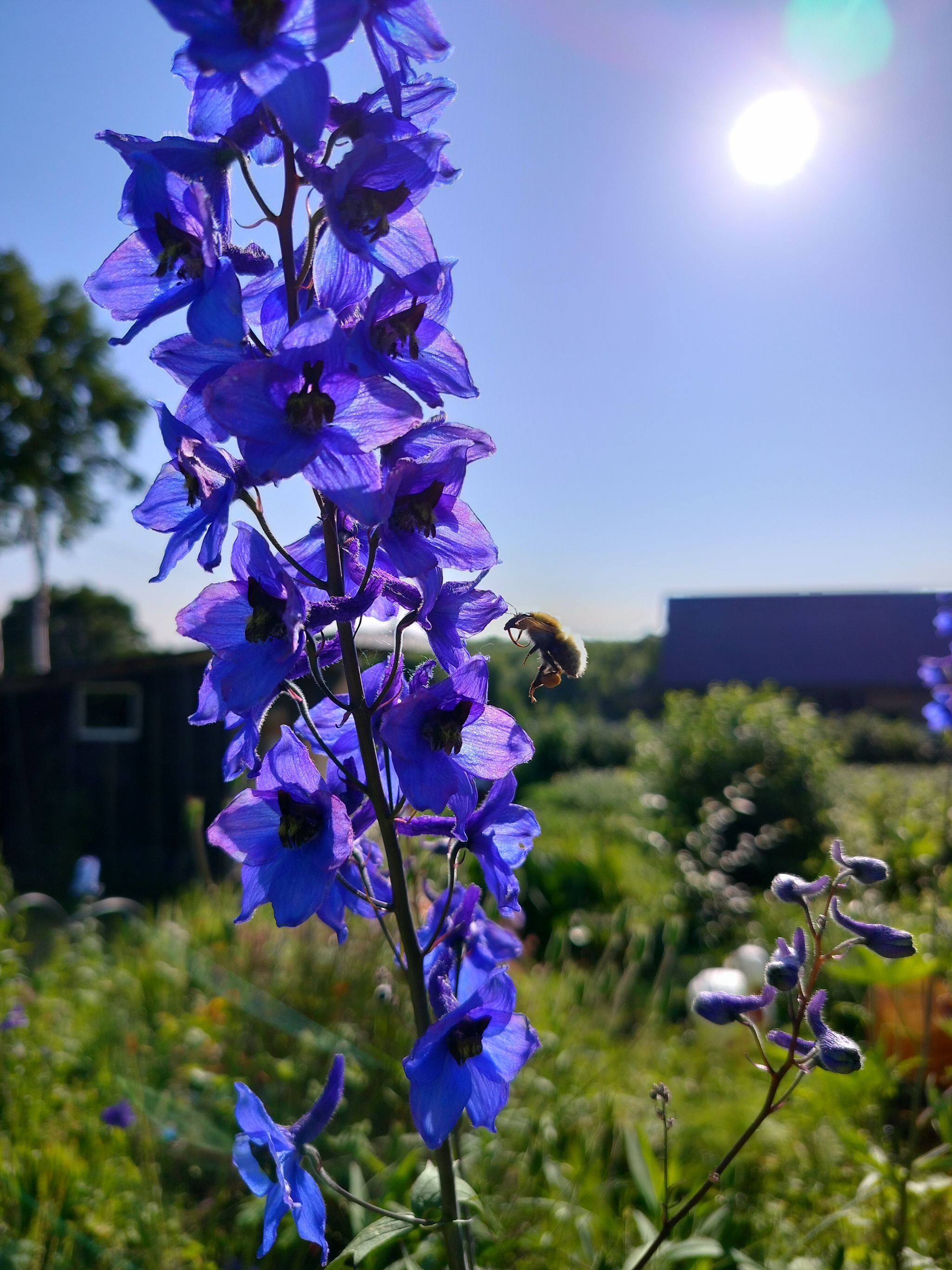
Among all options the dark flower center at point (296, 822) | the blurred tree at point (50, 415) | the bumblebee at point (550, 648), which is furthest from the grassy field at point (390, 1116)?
the blurred tree at point (50, 415)

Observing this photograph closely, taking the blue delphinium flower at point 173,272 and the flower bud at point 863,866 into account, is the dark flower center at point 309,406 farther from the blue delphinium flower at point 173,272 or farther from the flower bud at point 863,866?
the flower bud at point 863,866

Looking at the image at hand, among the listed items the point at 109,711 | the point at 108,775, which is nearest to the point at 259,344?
the point at 108,775

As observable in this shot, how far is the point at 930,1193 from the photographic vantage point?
2.28m

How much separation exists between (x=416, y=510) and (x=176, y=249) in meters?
0.42

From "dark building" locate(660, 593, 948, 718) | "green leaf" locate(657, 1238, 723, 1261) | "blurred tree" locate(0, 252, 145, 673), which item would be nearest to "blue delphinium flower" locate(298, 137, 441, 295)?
"green leaf" locate(657, 1238, 723, 1261)

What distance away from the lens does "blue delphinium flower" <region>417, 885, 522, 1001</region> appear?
1.20 meters

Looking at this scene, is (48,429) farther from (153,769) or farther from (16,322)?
(153,769)

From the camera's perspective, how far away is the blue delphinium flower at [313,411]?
0.88 m

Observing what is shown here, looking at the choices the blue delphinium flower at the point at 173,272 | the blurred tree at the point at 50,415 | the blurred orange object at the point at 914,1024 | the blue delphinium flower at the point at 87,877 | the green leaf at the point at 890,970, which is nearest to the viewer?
the blue delphinium flower at the point at 173,272

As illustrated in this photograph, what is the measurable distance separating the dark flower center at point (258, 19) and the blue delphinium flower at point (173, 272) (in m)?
0.17

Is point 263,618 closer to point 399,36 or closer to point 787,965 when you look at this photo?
point 399,36

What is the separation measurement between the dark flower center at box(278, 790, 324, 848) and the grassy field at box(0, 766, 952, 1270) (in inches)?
47.0

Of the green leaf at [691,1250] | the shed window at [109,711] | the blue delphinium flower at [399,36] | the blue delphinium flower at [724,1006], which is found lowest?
the shed window at [109,711]

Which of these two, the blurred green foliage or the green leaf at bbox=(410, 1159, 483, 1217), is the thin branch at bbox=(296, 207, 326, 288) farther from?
the blurred green foliage
